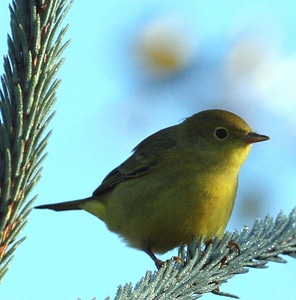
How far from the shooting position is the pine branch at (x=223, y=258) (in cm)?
250

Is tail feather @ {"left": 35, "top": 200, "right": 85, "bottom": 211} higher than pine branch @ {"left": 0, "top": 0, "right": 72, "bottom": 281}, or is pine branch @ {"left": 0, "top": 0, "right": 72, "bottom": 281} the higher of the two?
tail feather @ {"left": 35, "top": 200, "right": 85, "bottom": 211}

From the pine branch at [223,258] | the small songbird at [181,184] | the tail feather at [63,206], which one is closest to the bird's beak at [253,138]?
the small songbird at [181,184]

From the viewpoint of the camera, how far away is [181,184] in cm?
435

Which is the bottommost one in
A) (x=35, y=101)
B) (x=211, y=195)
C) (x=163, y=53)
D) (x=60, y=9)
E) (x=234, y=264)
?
(x=234, y=264)

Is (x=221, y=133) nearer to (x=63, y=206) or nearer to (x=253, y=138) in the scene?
(x=253, y=138)

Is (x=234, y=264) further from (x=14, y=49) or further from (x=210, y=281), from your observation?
(x=14, y=49)

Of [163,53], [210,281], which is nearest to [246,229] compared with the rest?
[210,281]

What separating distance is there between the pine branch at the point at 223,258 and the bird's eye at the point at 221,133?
157cm

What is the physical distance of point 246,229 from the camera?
333 cm

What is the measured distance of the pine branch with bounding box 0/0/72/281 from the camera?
1.88 m

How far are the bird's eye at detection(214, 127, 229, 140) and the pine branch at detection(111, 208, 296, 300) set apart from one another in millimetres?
1574

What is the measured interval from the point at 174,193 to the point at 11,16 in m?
2.57

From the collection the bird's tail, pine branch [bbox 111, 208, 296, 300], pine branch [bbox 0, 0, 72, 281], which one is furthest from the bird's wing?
pine branch [bbox 0, 0, 72, 281]

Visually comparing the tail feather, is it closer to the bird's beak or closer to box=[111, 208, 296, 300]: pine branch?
the bird's beak
